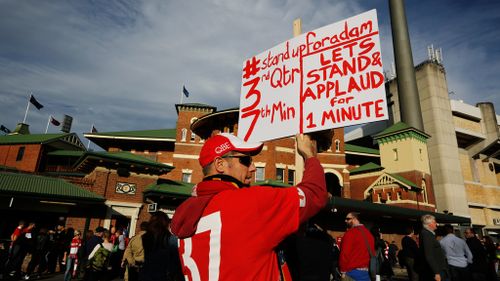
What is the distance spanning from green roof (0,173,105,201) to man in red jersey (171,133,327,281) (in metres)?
16.3

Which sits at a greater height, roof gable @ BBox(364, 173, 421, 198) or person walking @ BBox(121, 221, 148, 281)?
roof gable @ BBox(364, 173, 421, 198)

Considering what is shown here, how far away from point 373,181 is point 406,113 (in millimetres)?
12193

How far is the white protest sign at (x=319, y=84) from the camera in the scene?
2.76 m

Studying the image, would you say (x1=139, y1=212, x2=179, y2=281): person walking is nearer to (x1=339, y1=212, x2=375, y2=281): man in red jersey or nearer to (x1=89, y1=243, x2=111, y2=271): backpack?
(x1=89, y1=243, x2=111, y2=271): backpack

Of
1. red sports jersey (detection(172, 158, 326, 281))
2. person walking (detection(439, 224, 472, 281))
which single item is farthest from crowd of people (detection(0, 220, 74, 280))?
person walking (detection(439, 224, 472, 281))

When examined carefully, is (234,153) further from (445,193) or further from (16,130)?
(16,130)

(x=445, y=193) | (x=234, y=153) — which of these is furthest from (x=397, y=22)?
(x=234, y=153)

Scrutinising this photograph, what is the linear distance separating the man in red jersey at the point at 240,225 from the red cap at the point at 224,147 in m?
0.20

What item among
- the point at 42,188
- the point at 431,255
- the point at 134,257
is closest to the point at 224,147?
the point at 134,257

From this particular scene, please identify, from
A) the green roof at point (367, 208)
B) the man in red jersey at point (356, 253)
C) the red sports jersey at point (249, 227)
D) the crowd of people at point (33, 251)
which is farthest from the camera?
the green roof at point (367, 208)

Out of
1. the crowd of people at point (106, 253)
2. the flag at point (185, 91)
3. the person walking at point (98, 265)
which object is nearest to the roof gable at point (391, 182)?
the flag at point (185, 91)

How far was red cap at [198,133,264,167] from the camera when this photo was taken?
1833 mm

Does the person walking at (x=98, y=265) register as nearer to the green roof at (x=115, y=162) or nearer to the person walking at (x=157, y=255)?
the person walking at (x=157, y=255)

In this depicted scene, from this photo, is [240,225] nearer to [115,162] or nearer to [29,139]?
[115,162]
